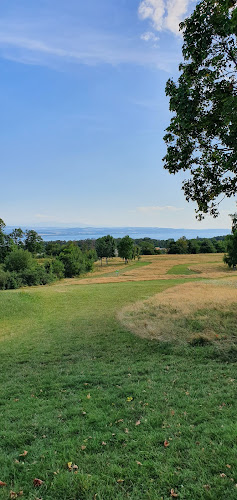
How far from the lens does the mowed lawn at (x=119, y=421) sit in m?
3.66

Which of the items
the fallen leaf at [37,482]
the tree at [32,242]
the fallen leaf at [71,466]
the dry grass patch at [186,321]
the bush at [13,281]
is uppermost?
the tree at [32,242]

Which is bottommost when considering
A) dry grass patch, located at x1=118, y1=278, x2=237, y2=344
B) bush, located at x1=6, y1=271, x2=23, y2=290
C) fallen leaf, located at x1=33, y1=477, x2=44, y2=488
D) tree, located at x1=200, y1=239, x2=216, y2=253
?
bush, located at x1=6, y1=271, x2=23, y2=290

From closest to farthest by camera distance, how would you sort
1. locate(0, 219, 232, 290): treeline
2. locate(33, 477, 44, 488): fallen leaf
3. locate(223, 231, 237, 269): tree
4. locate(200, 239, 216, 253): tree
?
locate(33, 477, 44, 488): fallen leaf, locate(0, 219, 232, 290): treeline, locate(223, 231, 237, 269): tree, locate(200, 239, 216, 253): tree

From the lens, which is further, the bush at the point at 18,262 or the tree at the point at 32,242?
the tree at the point at 32,242

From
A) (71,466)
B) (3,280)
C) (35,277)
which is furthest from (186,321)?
(35,277)

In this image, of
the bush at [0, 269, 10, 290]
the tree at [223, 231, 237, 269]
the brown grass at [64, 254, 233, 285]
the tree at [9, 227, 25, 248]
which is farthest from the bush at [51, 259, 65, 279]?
the tree at [223, 231, 237, 269]

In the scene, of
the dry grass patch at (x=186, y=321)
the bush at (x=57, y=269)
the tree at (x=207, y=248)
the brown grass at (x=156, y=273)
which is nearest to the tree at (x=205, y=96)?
the dry grass patch at (x=186, y=321)

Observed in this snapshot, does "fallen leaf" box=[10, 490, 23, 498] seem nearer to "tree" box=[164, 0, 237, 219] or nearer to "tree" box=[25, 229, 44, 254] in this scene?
"tree" box=[164, 0, 237, 219]

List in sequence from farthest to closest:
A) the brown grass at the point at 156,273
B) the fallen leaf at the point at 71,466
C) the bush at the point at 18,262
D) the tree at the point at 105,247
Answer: the tree at the point at 105,247 < the bush at the point at 18,262 < the brown grass at the point at 156,273 < the fallen leaf at the point at 71,466

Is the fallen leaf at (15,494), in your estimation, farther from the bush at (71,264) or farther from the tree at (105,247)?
the tree at (105,247)

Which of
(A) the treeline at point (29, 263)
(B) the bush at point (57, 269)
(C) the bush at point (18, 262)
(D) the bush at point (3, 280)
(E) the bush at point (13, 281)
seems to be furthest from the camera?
(B) the bush at point (57, 269)

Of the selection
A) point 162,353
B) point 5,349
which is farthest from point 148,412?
point 5,349

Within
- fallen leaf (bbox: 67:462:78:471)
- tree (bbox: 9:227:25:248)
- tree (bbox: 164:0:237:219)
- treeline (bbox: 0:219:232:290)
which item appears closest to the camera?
fallen leaf (bbox: 67:462:78:471)

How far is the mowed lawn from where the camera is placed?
3.66 m
